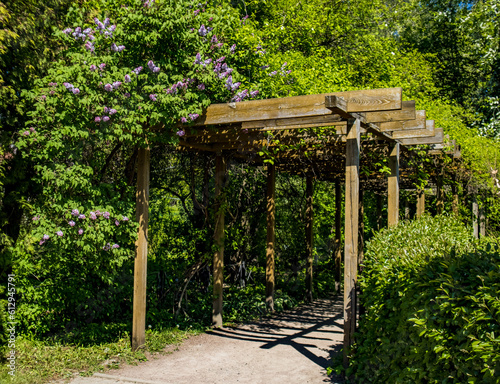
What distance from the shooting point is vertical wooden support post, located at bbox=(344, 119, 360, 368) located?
4750mm

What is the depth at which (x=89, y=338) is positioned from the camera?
6.08 m

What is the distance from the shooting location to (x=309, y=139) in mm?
6922

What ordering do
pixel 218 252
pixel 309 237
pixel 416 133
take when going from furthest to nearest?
1. pixel 309 237
2. pixel 218 252
3. pixel 416 133

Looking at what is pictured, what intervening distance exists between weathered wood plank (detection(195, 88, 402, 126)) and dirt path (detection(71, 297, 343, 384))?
2742mm

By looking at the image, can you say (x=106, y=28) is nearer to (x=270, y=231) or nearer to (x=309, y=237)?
(x=270, y=231)

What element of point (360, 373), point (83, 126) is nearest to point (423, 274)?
point (360, 373)

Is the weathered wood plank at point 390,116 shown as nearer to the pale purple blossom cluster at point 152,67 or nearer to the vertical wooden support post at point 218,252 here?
the pale purple blossom cluster at point 152,67

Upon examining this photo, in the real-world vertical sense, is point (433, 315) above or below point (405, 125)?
below

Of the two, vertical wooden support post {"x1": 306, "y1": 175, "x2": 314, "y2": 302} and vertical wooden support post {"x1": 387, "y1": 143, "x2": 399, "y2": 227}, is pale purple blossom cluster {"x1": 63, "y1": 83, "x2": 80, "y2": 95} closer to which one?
vertical wooden support post {"x1": 387, "y1": 143, "x2": 399, "y2": 227}

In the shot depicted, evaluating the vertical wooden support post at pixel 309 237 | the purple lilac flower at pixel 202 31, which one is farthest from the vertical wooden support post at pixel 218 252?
the vertical wooden support post at pixel 309 237

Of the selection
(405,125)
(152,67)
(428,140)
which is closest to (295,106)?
(152,67)

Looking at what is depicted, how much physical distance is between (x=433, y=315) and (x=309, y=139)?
4352 millimetres

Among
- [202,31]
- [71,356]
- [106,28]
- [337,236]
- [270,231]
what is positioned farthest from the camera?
[337,236]

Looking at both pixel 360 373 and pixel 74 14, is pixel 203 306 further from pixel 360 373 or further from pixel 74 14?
pixel 74 14
